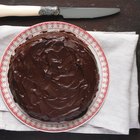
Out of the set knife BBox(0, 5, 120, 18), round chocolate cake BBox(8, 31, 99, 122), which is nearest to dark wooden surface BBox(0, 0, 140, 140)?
knife BBox(0, 5, 120, 18)

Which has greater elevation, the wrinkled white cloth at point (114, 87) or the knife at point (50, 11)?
the knife at point (50, 11)

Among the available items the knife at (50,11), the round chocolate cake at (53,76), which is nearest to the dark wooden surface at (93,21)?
the knife at (50,11)

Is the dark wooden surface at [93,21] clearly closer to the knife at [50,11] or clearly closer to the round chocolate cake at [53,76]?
the knife at [50,11]

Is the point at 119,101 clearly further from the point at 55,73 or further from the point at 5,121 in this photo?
the point at 5,121

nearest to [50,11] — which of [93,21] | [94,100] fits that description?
[93,21]

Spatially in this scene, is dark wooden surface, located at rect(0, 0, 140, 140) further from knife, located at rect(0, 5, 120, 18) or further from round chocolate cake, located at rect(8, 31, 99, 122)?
round chocolate cake, located at rect(8, 31, 99, 122)

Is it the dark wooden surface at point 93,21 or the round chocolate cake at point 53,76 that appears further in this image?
the dark wooden surface at point 93,21
